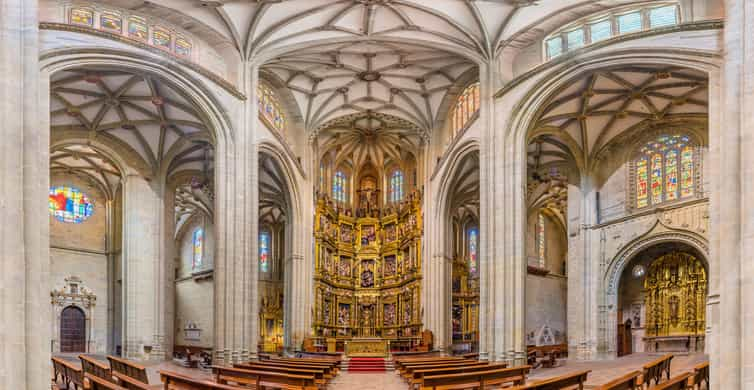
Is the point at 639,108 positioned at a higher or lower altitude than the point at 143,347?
higher

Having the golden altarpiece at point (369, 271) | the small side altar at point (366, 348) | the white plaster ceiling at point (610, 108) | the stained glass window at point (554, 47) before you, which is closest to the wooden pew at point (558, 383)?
the white plaster ceiling at point (610, 108)

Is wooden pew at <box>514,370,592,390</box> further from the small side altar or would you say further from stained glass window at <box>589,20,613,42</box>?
the small side altar

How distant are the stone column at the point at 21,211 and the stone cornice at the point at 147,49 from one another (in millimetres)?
6855

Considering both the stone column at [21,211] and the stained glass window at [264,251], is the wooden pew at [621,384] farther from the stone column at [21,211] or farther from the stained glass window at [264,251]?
the stained glass window at [264,251]

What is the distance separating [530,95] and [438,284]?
1428 centimetres

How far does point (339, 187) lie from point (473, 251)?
33.8ft

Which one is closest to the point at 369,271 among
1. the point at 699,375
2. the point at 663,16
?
the point at 663,16

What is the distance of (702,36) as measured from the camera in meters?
18.2

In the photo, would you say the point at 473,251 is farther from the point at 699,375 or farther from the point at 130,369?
the point at 130,369

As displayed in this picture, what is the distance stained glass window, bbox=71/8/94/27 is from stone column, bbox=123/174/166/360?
35.6 ft

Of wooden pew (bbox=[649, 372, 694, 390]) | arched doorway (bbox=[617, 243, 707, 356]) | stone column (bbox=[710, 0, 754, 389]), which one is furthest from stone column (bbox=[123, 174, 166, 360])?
stone column (bbox=[710, 0, 754, 389])

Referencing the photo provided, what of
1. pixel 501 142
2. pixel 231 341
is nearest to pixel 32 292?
pixel 231 341

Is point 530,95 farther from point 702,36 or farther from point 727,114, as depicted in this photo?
point 727,114

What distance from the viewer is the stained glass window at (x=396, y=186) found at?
42188 mm
